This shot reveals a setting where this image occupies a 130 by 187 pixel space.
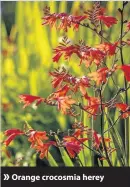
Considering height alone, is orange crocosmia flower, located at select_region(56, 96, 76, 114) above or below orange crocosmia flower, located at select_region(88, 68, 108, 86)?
below

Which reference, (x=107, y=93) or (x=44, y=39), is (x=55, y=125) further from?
(x=44, y=39)

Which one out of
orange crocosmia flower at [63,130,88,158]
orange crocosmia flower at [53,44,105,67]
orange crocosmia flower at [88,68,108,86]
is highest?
orange crocosmia flower at [53,44,105,67]

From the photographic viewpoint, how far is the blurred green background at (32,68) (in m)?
3.33

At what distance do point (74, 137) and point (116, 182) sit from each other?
0.53m

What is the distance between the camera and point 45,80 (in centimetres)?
359

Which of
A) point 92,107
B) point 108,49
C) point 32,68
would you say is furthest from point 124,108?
point 32,68

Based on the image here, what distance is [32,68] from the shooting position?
370 cm

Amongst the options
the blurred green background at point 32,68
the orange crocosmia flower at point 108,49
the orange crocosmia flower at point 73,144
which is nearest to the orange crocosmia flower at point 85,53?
the orange crocosmia flower at point 108,49

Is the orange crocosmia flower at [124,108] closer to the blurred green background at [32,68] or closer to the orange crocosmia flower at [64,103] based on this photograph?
the orange crocosmia flower at [64,103]

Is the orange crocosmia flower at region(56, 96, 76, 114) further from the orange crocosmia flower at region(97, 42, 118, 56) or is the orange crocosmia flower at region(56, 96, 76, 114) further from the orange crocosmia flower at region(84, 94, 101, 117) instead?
the orange crocosmia flower at region(97, 42, 118, 56)

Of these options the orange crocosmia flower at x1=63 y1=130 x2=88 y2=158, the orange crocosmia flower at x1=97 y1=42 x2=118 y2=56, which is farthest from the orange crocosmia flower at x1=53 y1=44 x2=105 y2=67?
the orange crocosmia flower at x1=63 y1=130 x2=88 y2=158

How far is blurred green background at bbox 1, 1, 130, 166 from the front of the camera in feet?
10.9

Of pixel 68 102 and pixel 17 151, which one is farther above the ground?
pixel 68 102

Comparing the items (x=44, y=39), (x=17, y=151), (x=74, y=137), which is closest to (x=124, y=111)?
(x=74, y=137)
